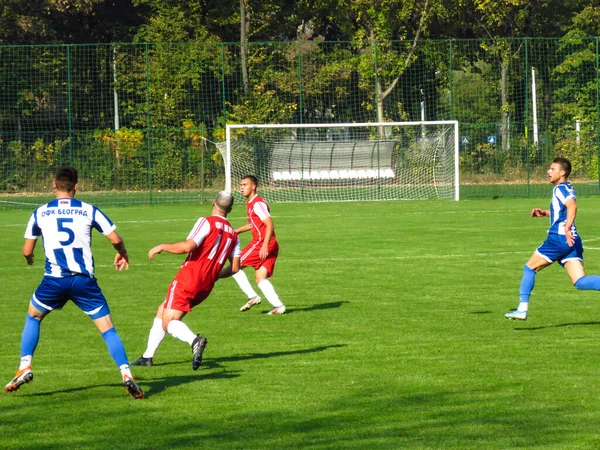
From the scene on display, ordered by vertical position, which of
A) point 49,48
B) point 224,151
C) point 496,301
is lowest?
point 496,301

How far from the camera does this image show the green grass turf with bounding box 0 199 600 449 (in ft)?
24.7

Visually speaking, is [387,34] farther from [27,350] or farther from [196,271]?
[27,350]

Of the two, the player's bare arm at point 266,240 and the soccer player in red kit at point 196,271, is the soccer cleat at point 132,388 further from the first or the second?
the player's bare arm at point 266,240

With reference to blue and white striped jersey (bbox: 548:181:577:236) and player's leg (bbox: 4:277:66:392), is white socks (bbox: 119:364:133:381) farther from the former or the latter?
blue and white striped jersey (bbox: 548:181:577:236)

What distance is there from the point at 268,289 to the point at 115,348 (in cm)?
523

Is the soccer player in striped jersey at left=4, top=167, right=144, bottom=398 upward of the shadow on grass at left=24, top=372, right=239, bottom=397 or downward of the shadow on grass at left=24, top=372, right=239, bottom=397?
upward

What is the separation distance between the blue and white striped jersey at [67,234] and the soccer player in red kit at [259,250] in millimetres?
4629

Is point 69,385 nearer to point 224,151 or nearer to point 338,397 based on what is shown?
point 338,397

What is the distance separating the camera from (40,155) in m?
41.6

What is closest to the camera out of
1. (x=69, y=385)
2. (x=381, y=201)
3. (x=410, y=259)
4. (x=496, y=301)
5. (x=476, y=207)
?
(x=69, y=385)

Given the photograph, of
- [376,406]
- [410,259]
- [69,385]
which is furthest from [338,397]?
[410,259]

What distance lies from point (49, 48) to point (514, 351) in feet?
112

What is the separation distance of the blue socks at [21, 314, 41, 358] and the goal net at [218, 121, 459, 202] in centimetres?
3044

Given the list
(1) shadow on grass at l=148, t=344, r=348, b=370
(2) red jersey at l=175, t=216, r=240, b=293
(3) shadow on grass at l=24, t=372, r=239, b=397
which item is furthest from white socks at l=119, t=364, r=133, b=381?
(1) shadow on grass at l=148, t=344, r=348, b=370
